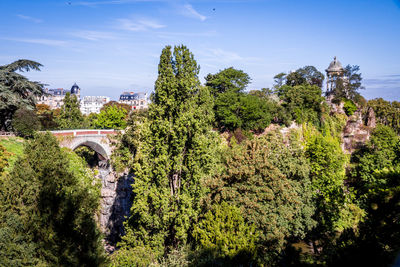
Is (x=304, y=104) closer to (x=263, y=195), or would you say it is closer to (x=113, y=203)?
(x=263, y=195)

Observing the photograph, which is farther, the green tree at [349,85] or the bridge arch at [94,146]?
the green tree at [349,85]

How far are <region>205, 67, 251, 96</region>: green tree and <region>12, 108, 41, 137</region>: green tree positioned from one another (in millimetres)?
21952

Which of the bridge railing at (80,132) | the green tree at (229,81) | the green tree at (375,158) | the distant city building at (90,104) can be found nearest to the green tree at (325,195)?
the green tree at (375,158)

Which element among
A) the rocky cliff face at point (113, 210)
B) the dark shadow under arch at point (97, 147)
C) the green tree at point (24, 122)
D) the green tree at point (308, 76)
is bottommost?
the rocky cliff face at point (113, 210)

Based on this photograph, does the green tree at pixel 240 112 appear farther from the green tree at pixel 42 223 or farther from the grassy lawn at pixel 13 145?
the green tree at pixel 42 223

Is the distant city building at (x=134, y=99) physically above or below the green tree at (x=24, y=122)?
above

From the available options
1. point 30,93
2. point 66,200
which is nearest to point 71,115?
point 30,93

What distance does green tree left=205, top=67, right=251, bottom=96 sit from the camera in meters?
37.8

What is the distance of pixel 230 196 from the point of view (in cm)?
1428

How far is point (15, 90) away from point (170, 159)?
2264 centimetres

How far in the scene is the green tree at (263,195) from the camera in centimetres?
1408

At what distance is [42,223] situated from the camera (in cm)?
1102

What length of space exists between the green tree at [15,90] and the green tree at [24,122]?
1.64 meters

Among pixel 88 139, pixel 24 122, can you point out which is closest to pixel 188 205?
pixel 24 122
